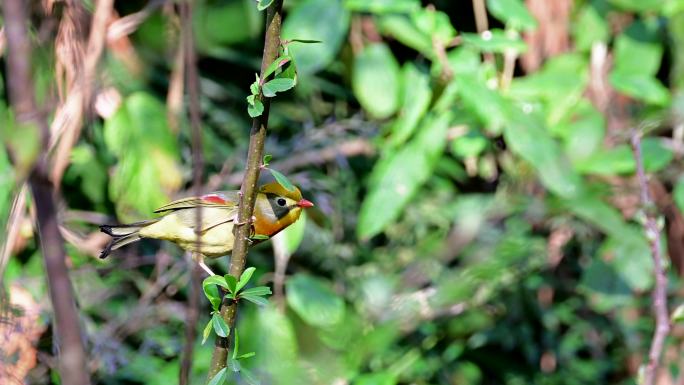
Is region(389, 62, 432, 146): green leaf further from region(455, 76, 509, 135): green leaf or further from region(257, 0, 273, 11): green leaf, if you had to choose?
region(257, 0, 273, 11): green leaf

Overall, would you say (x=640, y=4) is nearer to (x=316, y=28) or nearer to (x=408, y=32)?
(x=408, y=32)

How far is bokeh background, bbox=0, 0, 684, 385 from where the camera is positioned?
3.54m

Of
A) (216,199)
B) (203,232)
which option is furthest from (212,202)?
(203,232)

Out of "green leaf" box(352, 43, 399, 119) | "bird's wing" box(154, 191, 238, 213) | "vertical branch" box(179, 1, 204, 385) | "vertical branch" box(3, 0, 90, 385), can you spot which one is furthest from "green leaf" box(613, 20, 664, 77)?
"vertical branch" box(3, 0, 90, 385)

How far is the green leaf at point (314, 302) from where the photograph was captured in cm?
353

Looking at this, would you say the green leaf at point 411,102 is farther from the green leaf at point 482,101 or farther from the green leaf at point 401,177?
the green leaf at point 482,101

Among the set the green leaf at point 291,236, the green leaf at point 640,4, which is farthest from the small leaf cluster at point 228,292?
the green leaf at point 640,4

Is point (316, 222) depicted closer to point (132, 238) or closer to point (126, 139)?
point (126, 139)

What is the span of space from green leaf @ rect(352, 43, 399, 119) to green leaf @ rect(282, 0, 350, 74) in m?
0.28

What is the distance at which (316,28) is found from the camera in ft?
11.9

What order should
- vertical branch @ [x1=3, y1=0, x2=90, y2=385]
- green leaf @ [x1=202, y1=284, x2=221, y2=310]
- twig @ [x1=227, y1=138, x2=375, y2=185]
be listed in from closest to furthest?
vertical branch @ [x1=3, y1=0, x2=90, y2=385] < green leaf @ [x1=202, y1=284, x2=221, y2=310] < twig @ [x1=227, y1=138, x2=375, y2=185]

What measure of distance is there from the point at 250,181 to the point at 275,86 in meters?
0.15

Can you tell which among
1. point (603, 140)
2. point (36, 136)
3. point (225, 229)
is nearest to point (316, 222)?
point (603, 140)

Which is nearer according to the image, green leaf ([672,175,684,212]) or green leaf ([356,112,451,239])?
green leaf ([356,112,451,239])
